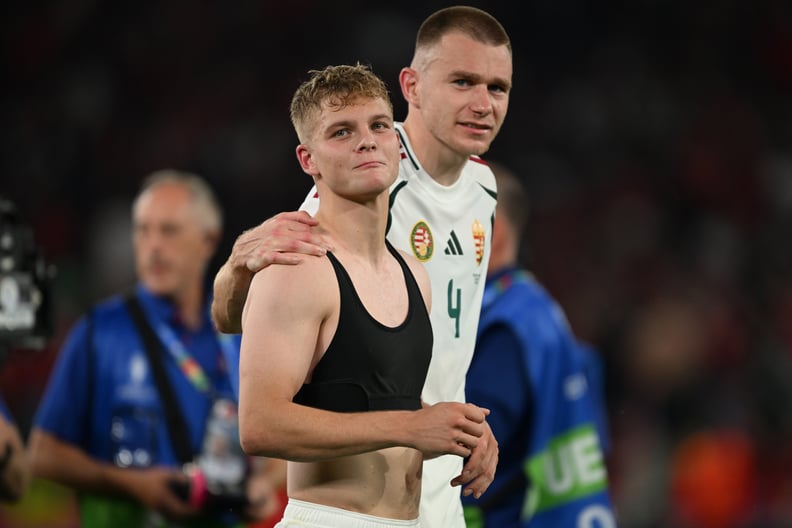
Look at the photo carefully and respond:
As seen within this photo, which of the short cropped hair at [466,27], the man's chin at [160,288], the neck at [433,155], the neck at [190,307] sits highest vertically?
the short cropped hair at [466,27]

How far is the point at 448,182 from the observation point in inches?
163

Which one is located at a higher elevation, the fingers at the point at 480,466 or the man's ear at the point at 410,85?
the man's ear at the point at 410,85

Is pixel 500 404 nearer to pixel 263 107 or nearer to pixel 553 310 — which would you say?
pixel 553 310

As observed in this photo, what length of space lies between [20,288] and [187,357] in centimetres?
166

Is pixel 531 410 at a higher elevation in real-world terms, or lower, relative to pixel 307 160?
lower

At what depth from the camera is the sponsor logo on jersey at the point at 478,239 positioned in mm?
4156

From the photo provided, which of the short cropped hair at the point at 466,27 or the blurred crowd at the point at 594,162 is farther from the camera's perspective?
the blurred crowd at the point at 594,162

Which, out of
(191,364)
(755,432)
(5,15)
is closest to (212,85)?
(5,15)

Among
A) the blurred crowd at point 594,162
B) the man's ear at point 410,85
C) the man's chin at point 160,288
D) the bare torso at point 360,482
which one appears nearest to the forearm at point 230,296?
the bare torso at point 360,482

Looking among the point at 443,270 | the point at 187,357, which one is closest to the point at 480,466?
the point at 443,270

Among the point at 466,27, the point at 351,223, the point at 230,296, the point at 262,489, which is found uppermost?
the point at 466,27

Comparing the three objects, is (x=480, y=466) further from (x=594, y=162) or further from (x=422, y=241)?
(x=594, y=162)

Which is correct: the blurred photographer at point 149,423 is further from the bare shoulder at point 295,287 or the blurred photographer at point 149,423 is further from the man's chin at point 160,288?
the bare shoulder at point 295,287

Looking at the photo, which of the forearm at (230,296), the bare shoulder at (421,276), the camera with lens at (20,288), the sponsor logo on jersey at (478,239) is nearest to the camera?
the forearm at (230,296)
